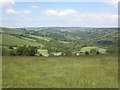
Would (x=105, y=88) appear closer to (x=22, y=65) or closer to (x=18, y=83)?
(x=18, y=83)

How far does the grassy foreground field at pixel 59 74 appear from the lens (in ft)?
20.9

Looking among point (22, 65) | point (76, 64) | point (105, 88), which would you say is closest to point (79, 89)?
point (105, 88)

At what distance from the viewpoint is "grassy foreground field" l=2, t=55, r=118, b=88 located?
6371mm

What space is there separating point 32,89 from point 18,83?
83 centimetres

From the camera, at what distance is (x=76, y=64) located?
916 cm

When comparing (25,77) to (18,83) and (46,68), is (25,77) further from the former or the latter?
(46,68)

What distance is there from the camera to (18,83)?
643cm

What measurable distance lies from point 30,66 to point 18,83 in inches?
90.1

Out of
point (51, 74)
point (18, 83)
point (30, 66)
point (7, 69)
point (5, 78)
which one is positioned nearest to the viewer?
point (18, 83)

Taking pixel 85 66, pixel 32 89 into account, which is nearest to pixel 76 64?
pixel 85 66

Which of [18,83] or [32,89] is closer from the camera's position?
[32,89]

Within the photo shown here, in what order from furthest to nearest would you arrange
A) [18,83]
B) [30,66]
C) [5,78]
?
[30,66], [5,78], [18,83]

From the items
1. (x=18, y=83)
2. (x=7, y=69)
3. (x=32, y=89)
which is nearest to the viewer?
(x=32, y=89)

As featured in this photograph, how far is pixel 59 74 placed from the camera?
751 cm
